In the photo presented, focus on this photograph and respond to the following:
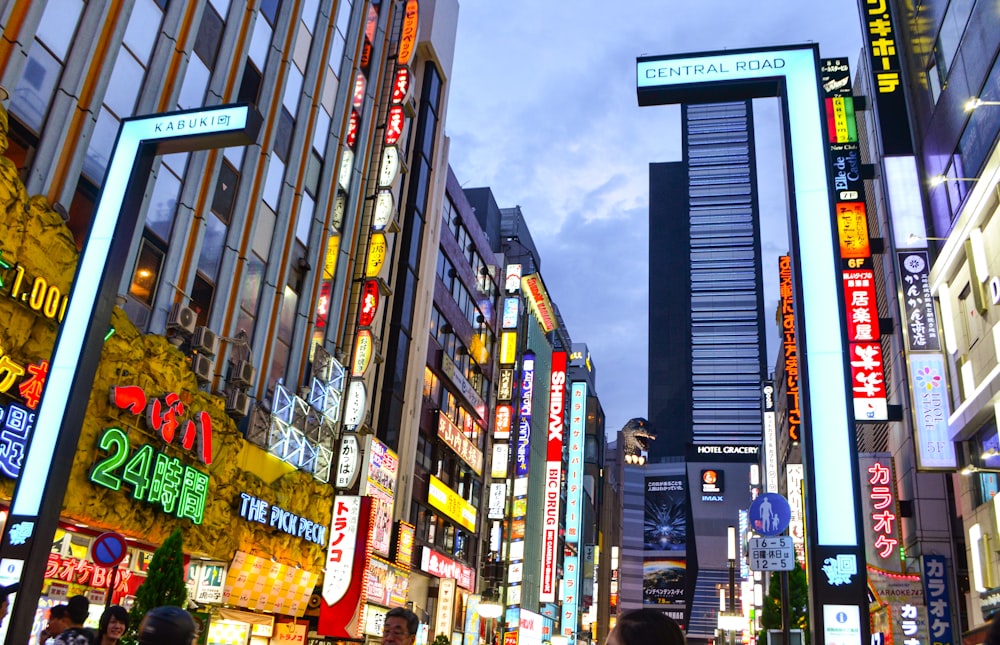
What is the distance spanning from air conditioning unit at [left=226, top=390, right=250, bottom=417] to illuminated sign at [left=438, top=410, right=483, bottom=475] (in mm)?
19542

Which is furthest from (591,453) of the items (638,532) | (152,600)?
(152,600)

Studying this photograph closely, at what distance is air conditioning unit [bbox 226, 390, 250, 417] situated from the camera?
69.9 feet

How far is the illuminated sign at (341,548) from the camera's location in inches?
1023

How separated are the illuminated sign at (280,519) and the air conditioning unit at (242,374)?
9.11ft

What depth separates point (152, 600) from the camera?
585 inches

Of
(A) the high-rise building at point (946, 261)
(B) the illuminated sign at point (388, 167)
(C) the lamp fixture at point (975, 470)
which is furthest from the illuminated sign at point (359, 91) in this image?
(C) the lamp fixture at point (975, 470)

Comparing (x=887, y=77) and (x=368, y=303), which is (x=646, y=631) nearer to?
(x=368, y=303)

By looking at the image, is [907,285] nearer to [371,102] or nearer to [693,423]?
[371,102]

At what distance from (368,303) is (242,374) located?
8.46m

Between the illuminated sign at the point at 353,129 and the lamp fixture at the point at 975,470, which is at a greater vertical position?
the illuminated sign at the point at 353,129

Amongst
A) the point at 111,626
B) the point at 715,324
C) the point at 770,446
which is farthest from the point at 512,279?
the point at 715,324

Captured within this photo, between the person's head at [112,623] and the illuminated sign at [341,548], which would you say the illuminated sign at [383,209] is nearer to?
the illuminated sign at [341,548]

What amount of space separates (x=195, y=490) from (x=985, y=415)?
1787 centimetres

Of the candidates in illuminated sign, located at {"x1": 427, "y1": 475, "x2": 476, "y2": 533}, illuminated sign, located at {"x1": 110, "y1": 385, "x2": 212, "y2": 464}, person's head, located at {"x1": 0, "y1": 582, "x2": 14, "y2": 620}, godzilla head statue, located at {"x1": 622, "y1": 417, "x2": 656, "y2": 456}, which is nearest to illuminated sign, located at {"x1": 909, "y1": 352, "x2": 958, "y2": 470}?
illuminated sign, located at {"x1": 110, "y1": 385, "x2": 212, "y2": 464}
